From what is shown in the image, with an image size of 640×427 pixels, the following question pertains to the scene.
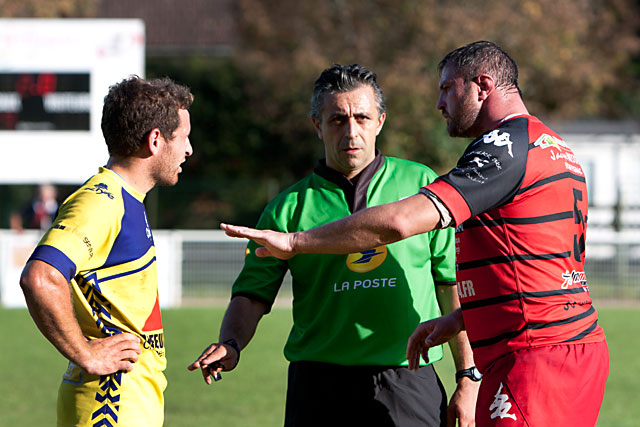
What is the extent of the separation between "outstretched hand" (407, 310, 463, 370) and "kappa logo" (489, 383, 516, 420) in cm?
53

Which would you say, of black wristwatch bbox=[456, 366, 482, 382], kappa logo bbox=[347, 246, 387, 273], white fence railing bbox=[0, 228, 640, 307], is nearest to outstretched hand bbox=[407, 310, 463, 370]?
black wristwatch bbox=[456, 366, 482, 382]

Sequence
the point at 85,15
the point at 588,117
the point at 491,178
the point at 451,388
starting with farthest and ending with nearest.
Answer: the point at 588,117 → the point at 85,15 → the point at 451,388 → the point at 491,178

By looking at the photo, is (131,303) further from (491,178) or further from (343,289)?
(491,178)

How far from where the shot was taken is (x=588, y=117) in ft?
106

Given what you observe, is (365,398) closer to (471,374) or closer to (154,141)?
(471,374)

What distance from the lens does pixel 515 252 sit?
3115 millimetres

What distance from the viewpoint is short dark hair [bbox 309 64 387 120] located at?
4.05m

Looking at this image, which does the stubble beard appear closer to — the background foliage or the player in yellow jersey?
the player in yellow jersey

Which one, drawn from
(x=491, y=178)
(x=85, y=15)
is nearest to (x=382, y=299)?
(x=491, y=178)

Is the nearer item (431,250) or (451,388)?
(431,250)

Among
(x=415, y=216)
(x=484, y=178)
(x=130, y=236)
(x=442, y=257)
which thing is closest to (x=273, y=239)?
(x=415, y=216)

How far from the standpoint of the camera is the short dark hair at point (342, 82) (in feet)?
13.3

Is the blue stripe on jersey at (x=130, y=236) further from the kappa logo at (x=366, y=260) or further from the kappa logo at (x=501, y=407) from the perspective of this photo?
the kappa logo at (x=501, y=407)

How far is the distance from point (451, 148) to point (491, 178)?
19.8m
